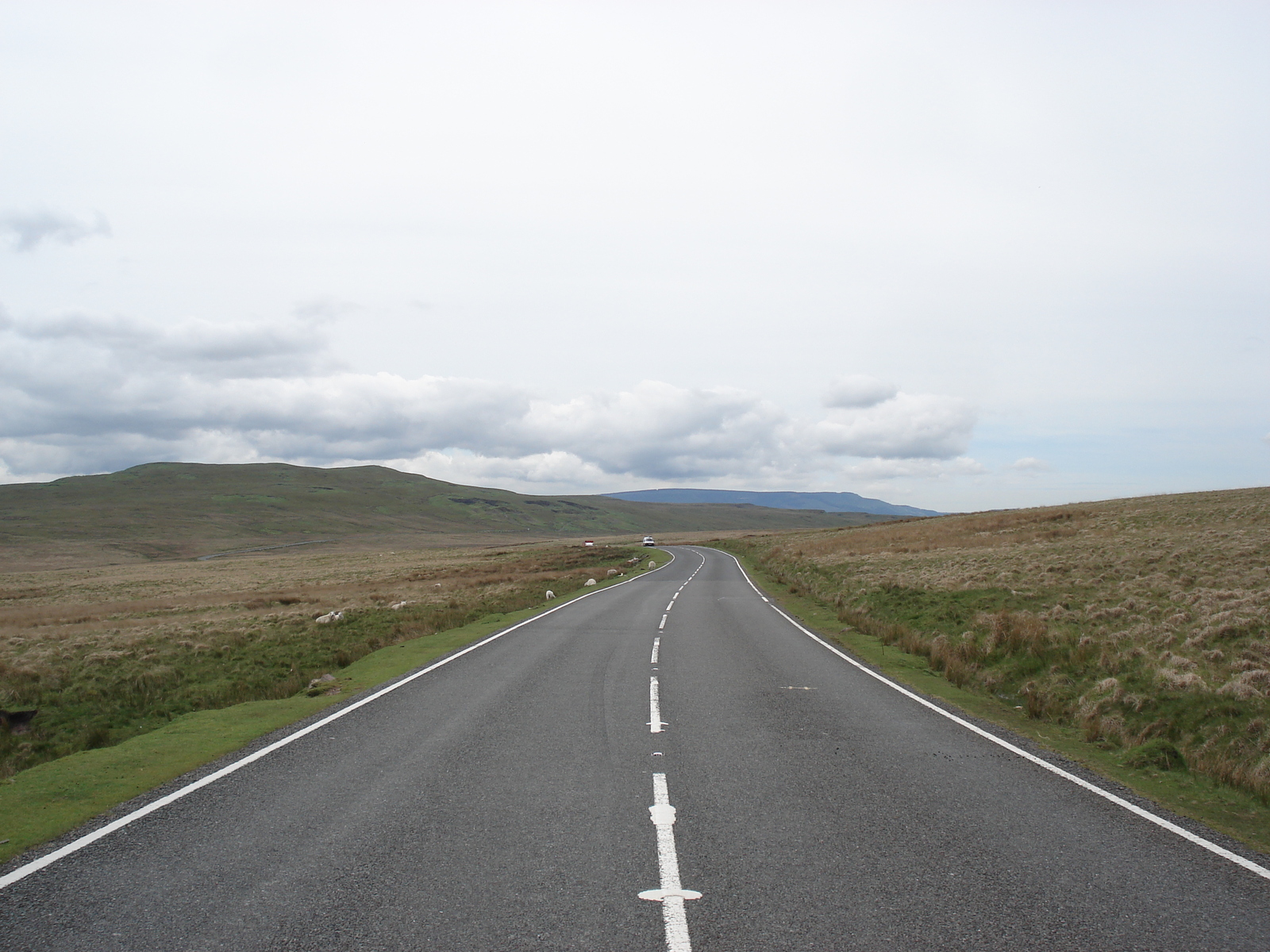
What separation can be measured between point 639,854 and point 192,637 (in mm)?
22228

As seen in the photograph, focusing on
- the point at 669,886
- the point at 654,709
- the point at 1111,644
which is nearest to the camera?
the point at 669,886

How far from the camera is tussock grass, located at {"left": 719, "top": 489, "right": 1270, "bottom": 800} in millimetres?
9781

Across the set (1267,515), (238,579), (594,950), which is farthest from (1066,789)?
(238,579)

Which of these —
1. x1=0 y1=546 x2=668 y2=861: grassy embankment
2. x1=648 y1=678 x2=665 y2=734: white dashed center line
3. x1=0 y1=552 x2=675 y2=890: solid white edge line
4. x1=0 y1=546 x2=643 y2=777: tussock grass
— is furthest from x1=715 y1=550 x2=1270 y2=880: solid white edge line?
x1=0 y1=546 x2=643 y2=777: tussock grass

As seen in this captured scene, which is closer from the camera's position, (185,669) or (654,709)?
(654,709)

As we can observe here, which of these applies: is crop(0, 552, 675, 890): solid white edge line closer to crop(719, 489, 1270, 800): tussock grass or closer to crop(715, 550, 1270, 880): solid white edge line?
crop(715, 550, 1270, 880): solid white edge line

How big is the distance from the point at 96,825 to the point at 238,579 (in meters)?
Answer: 56.2

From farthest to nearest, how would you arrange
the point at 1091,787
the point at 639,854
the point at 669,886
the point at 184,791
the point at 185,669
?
the point at 185,669 → the point at 1091,787 → the point at 184,791 → the point at 639,854 → the point at 669,886

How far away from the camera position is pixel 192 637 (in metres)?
22.9

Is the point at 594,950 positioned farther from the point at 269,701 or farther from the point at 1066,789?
the point at 269,701

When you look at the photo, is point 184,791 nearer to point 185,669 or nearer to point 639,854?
point 639,854

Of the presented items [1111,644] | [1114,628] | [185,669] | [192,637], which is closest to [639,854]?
[1111,644]

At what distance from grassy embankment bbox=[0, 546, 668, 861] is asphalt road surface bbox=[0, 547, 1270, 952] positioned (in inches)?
51.6

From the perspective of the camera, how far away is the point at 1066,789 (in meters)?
7.66
